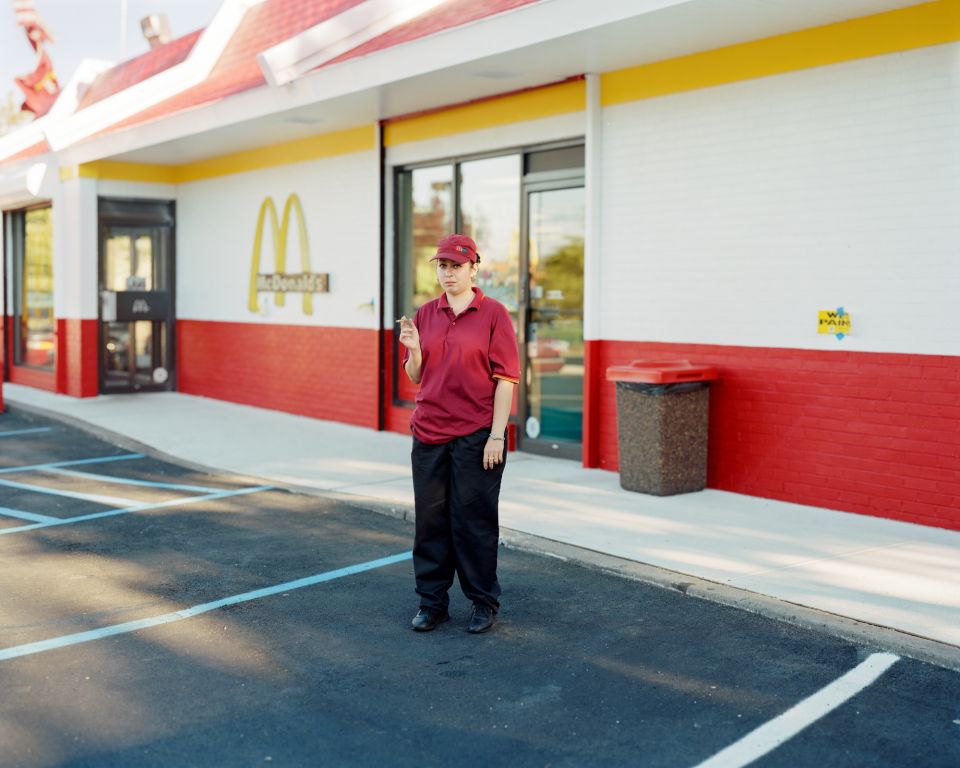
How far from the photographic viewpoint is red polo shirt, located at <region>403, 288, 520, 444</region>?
550 cm

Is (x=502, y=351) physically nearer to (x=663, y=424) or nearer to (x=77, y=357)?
(x=663, y=424)

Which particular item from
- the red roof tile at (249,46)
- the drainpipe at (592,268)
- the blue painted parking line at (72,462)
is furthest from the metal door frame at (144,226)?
the drainpipe at (592,268)

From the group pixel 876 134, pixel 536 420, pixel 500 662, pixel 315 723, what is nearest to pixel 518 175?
pixel 536 420

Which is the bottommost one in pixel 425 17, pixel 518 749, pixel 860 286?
pixel 518 749

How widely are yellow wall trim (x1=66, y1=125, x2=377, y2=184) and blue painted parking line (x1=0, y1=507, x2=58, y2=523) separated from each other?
245 inches

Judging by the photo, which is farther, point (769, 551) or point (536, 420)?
point (536, 420)

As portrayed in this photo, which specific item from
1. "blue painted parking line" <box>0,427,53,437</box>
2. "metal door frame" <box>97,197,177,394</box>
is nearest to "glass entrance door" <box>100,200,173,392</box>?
"metal door frame" <box>97,197,177,394</box>

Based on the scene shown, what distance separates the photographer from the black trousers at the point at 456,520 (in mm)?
5523

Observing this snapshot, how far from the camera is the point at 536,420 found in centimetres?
1105

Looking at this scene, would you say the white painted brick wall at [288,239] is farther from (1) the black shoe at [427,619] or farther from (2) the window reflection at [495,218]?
(1) the black shoe at [427,619]

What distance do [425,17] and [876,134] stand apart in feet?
16.9

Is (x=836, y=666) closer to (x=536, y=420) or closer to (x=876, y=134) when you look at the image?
(x=876, y=134)

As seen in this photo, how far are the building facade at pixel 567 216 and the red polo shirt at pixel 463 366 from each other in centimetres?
332

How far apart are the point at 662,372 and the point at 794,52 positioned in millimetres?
2577
